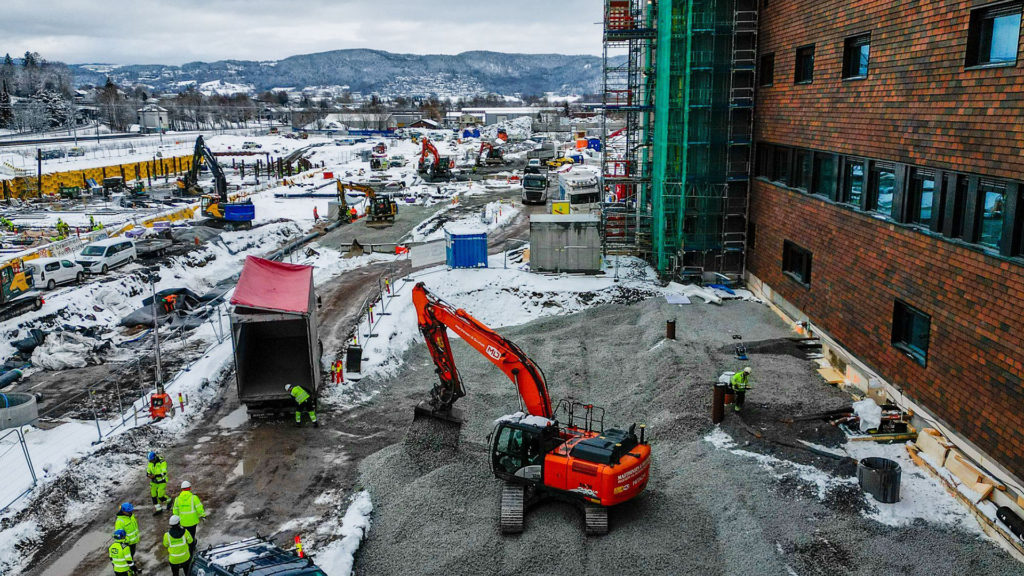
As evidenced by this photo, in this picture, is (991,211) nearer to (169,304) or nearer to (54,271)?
(169,304)

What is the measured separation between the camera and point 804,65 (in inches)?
966

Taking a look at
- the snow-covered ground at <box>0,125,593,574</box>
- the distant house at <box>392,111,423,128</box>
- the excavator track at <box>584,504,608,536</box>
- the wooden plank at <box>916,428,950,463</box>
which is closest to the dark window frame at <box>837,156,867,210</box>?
the wooden plank at <box>916,428,950,463</box>

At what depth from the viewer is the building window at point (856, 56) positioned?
1983 cm

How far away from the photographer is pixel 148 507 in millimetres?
15406

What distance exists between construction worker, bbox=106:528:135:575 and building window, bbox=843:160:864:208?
18.6 meters

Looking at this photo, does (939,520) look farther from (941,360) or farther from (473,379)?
(473,379)

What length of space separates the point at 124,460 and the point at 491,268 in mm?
18839

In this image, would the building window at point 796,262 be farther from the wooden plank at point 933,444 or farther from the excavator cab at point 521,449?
the excavator cab at point 521,449

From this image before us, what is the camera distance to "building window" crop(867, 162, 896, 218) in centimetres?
1864

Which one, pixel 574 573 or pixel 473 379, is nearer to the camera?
pixel 574 573

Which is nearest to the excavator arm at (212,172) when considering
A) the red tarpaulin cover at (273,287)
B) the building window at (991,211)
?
the red tarpaulin cover at (273,287)

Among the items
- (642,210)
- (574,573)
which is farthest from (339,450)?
(642,210)

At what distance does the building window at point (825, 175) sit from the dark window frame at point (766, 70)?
192 inches

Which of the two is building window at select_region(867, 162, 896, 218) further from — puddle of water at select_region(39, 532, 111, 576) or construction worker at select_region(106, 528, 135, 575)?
puddle of water at select_region(39, 532, 111, 576)
